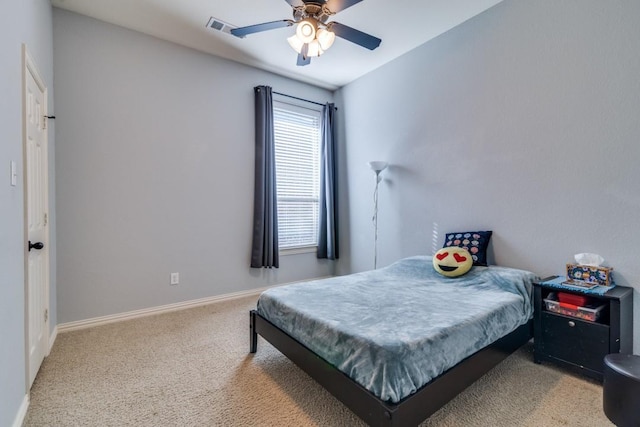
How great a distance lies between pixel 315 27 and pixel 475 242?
2298 mm

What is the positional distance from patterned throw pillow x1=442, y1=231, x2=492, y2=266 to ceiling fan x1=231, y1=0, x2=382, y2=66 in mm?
1929

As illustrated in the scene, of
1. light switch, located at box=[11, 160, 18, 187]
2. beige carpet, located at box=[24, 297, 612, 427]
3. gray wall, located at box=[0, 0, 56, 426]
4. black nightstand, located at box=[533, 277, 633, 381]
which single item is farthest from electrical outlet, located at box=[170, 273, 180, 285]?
black nightstand, located at box=[533, 277, 633, 381]

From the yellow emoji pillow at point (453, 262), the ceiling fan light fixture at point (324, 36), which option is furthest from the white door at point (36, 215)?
the yellow emoji pillow at point (453, 262)

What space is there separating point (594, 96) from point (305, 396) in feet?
9.60

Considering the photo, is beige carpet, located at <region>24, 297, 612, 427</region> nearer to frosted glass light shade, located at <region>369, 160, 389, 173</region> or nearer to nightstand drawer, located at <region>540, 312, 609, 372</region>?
nightstand drawer, located at <region>540, 312, 609, 372</region>

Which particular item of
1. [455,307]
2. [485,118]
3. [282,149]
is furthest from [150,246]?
[485,118]

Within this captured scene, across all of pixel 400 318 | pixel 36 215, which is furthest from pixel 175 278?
pixel 400 318

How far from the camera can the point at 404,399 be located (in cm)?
131

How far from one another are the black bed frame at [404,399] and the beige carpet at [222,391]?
0.19 meters

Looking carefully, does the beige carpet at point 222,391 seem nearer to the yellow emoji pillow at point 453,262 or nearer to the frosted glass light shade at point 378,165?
the yellow emoji pillow at point 453,262

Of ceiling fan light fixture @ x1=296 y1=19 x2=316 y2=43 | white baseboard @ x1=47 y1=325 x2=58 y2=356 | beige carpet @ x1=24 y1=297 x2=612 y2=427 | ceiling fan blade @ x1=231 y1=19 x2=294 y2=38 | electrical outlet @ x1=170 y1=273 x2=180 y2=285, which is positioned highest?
ceiling fan blade @ x1=231 y1=19 x2=294 y2=38

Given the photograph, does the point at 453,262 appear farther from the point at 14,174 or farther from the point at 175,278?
the point at 14,174

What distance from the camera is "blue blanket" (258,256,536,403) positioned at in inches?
54.3

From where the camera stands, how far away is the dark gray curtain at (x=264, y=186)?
3766 mm
